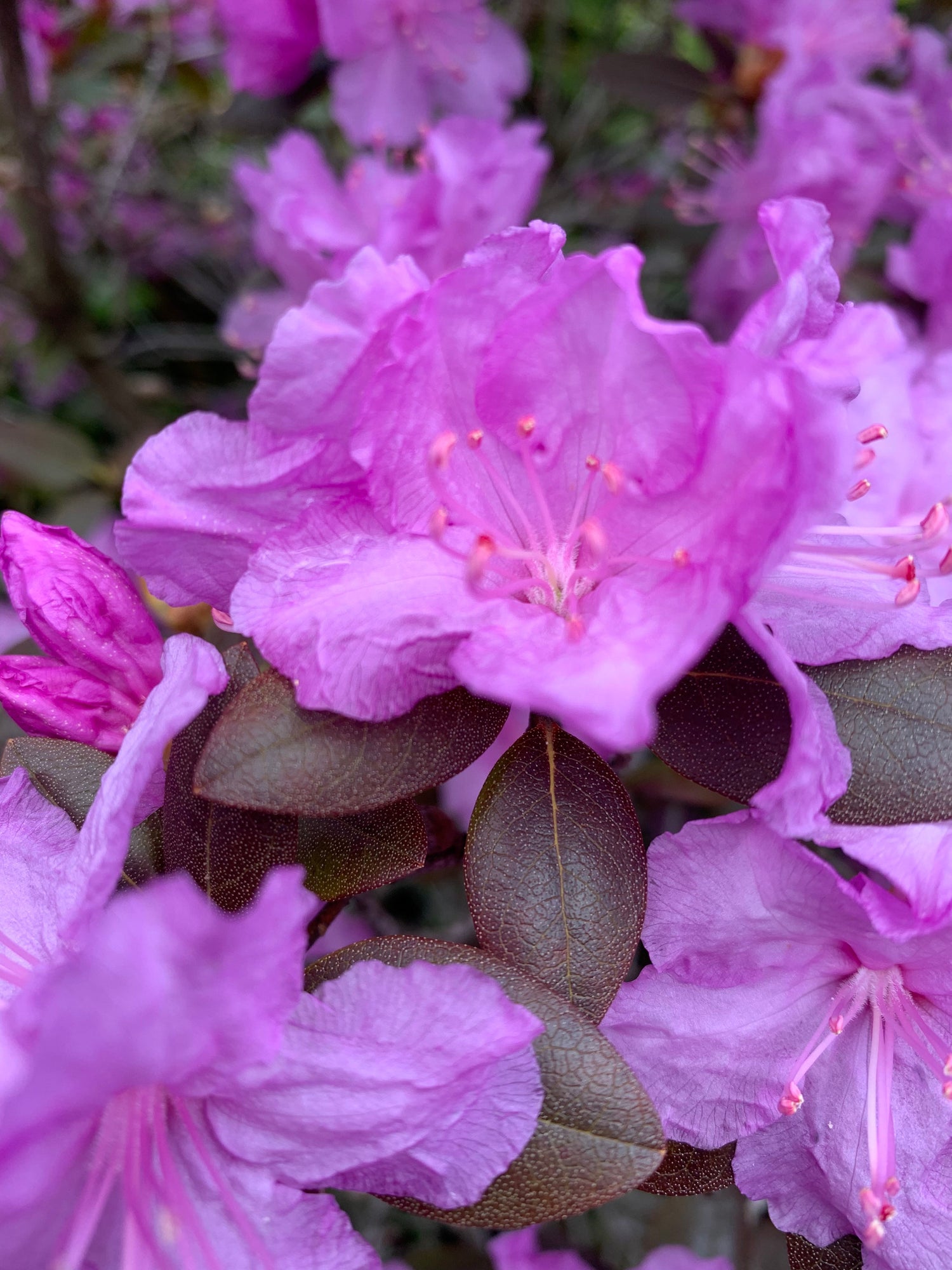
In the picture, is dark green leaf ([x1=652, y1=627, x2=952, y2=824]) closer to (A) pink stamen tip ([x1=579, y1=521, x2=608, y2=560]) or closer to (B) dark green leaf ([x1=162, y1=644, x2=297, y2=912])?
(A) pink stamen tip ([x1=579, y1=521, x2=608, y2=560])

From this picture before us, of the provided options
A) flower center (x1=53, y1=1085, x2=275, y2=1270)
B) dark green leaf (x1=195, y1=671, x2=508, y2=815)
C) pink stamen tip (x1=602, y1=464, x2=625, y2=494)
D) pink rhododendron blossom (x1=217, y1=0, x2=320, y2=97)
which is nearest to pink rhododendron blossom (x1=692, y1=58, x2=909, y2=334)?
pink rhododendron blossom (x1=217, y1=0, x2=320, y2=97)

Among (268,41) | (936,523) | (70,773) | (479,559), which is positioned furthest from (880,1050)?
(268,41)

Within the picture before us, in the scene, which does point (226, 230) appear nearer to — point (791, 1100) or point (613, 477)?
point (613, 477)

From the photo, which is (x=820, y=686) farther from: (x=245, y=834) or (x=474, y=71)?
(x=474, y=71)

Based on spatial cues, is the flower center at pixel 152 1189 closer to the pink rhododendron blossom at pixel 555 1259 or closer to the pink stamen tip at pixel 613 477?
the pink stamen tip at pixel 613 477

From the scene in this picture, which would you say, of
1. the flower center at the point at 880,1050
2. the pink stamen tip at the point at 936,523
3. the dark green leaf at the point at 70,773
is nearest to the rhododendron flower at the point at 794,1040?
the flower center at the point at 880,1050

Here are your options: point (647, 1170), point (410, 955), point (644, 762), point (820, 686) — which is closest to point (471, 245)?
point (644, 762)
